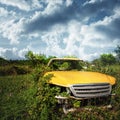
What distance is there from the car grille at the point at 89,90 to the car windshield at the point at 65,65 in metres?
2.04

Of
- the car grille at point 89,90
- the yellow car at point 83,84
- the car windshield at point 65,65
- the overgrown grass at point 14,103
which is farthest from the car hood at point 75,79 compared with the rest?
the car windshield at point 65,65

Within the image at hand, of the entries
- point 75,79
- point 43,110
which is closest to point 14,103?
point 43,110

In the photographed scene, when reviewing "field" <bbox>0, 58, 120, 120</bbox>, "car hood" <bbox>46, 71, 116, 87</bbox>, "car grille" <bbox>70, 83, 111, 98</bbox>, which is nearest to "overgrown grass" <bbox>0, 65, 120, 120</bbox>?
"field" <bbox>0, 58, 120, 120</bbox>

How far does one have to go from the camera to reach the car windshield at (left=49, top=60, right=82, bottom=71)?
1189 cm

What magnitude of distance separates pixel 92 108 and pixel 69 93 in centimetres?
74

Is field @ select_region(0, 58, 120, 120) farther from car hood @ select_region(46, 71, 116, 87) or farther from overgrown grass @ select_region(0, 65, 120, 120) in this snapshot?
car hood @ select_region(46, 71, 116, 87)

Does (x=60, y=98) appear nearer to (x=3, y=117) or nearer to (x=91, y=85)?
(x=91, y=85)

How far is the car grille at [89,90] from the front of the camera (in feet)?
32.1

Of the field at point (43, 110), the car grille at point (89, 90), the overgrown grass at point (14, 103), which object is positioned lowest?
the overgrown grass at point (14, 103)

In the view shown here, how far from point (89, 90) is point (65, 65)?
2.30 metres

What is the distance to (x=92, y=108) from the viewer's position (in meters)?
9.75

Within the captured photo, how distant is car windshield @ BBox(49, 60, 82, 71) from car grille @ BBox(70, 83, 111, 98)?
6.69 ft

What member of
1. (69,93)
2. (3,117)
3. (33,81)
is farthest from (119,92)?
(3,117)

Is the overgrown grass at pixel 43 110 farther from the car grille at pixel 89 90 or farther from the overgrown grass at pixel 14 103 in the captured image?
the car grille at pixel 89 90
